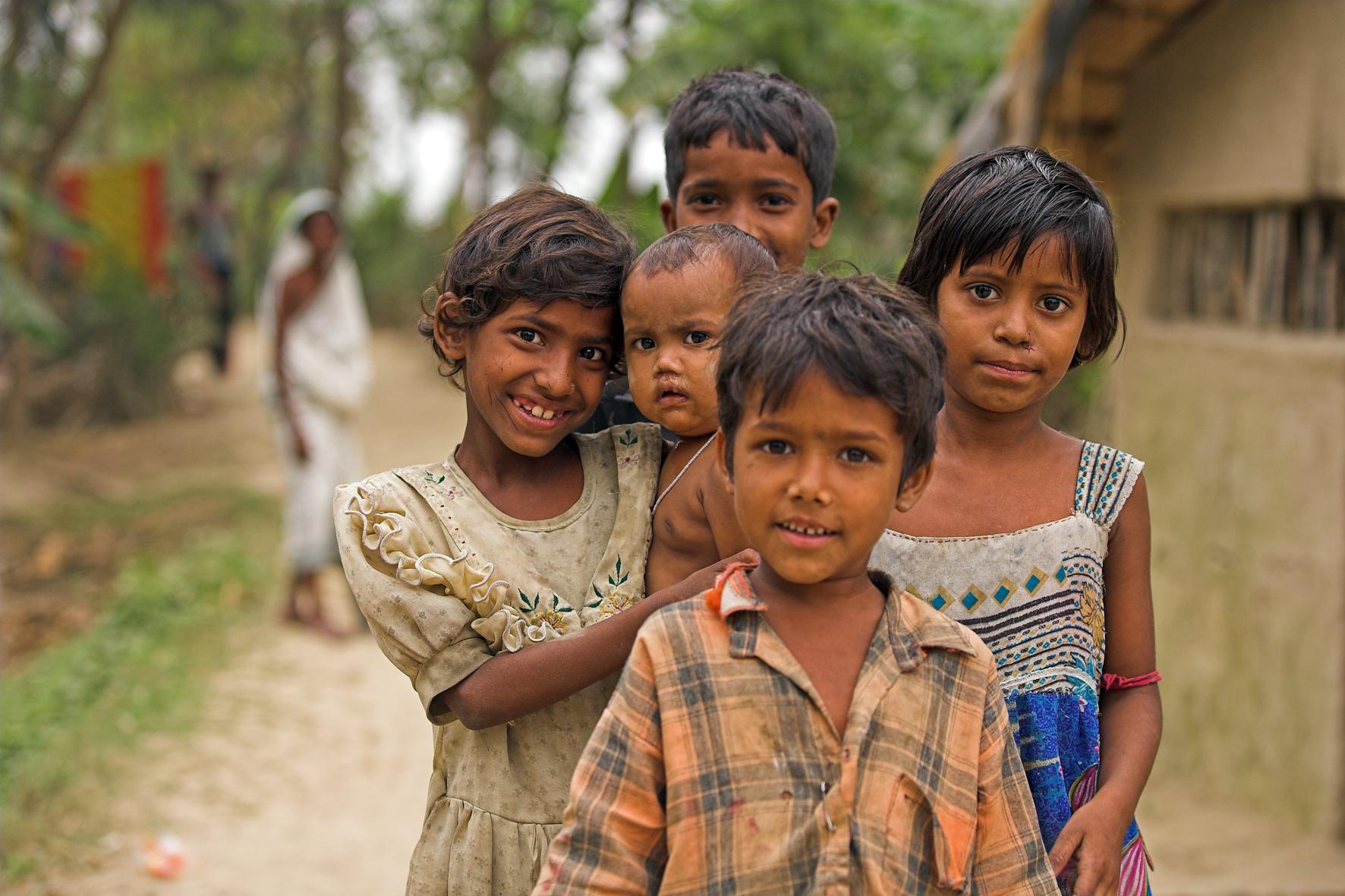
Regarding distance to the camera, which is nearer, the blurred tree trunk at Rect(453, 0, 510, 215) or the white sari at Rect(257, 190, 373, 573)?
the white sari at Rect(257, 190, 373, 573)

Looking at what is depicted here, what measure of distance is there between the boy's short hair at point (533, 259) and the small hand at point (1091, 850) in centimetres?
90

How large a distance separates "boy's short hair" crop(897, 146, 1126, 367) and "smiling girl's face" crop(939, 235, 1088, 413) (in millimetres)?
15

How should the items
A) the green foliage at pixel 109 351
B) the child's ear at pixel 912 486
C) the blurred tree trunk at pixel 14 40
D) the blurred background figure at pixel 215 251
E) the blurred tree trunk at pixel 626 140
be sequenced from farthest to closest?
the blurred background figure at pixel 215 251 → the green foliage at pixel 109 351 → the blurred tree trunk at pixel 14 40 → the blurred tree trunk at pixel 626 140 → the child's ear at pixel 912 486

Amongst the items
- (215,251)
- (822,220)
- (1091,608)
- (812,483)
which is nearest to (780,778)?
(812,483)

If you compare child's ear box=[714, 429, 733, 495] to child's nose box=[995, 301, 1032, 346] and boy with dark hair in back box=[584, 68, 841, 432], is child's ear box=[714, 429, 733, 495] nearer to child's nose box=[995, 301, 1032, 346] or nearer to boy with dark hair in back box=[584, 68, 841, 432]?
child's nose box=[995, 301, 1032, 346]

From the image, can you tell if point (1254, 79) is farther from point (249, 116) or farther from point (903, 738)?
point (249, 116)

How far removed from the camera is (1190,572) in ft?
16.7

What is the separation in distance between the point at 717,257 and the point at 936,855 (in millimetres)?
796

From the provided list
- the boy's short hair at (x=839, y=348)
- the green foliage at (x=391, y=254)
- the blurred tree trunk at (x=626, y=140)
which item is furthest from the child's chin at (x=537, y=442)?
the green foliage at (x=391, y=254)

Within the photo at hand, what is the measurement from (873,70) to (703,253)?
8220 millimetres

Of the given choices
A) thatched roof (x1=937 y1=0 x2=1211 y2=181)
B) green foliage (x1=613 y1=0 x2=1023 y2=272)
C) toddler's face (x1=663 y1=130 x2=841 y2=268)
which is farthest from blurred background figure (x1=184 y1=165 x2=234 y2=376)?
toddler's face (x1=663 y1=130 x2=841 y2=268)

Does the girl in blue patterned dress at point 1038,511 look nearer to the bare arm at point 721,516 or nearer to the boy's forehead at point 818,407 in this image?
the bare arm at point 721,516

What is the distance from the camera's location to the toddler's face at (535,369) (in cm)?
178

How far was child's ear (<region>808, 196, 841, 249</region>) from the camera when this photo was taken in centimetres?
245
